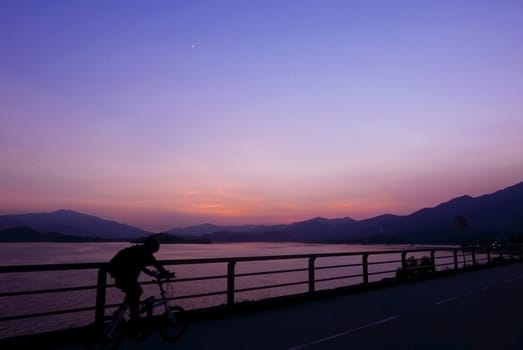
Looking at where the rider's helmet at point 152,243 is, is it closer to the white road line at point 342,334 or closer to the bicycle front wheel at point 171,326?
the bicycle front wheel at point 171,326

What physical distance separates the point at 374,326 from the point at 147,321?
4.35 metres

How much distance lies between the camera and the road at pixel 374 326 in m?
7.78

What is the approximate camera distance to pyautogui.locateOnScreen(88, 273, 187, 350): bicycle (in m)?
6.89

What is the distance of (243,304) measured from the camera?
11.5m

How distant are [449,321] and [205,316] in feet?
16.4

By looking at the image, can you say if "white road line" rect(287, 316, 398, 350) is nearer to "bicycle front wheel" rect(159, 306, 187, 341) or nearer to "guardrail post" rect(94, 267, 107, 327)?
"bicycle front wheel" rect(159, 306, 187, 341)

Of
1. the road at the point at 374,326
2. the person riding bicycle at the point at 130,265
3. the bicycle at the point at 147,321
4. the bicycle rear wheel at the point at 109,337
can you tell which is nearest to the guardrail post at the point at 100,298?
the bicycle at the point at 147,321

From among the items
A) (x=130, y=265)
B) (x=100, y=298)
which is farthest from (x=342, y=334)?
(x=100, y=298)

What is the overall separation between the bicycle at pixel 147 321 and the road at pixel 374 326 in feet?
0.72

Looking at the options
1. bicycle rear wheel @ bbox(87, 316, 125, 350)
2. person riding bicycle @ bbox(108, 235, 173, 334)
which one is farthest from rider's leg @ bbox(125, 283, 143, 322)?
bicycle rear wheel @ bbox(87, 316, 125, 350)

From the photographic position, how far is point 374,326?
939 cm

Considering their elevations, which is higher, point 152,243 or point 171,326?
point 152,243

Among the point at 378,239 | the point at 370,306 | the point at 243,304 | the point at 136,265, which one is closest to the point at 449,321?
the point at 370,306

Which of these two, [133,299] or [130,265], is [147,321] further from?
[130,265]
